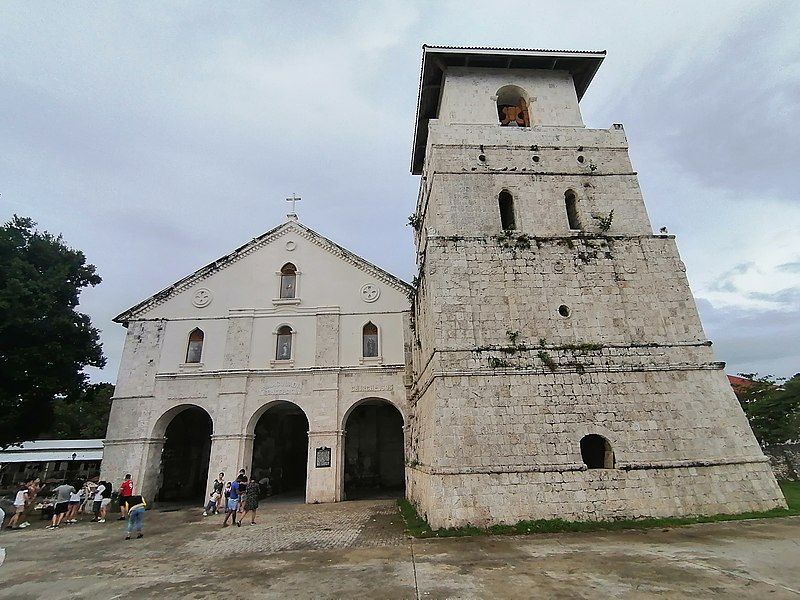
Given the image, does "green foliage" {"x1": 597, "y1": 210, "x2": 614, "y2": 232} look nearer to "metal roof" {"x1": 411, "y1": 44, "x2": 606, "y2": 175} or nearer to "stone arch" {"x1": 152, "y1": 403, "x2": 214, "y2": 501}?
"metal roof" {"x1": 411, "y1": 44, "x2": 606, "y2": 175}

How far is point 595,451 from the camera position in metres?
11.3

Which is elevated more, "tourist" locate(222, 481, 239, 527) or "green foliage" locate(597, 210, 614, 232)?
"green foliage" locate(597, 210, 614, 232)

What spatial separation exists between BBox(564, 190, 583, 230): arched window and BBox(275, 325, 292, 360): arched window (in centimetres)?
1245

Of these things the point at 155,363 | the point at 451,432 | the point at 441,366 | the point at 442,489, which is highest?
the point at 155,363

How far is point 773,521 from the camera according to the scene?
31.5ft

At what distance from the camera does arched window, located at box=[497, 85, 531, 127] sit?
51.7ft

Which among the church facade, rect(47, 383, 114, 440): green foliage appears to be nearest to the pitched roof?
the church facade

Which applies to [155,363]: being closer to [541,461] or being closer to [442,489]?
[442,489]

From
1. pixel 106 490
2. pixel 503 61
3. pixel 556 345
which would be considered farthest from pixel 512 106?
pixel 106 490

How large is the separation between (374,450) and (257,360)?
326 inches

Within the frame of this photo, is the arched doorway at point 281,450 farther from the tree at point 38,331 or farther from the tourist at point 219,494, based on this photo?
the tree at point 38,331

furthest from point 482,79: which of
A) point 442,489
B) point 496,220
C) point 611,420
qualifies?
point 442,489

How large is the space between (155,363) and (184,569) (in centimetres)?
1293

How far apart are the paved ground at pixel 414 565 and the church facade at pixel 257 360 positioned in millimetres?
6486
